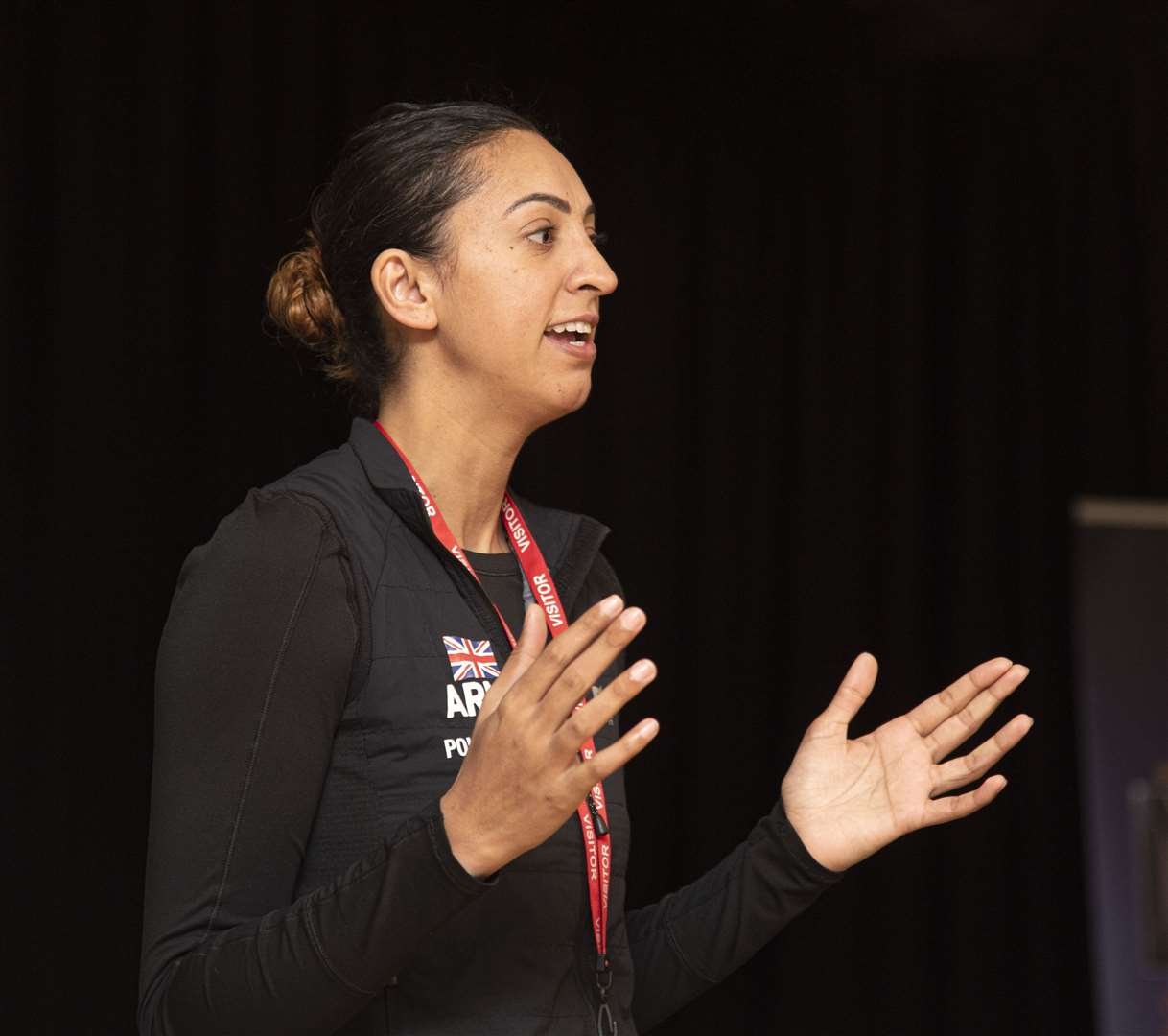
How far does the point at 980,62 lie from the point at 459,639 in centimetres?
342

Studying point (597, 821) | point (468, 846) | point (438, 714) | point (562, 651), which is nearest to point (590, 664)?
point (562, 651)

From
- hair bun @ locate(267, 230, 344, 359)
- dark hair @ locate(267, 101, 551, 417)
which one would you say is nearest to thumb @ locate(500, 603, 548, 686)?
dark hair @ locate(267, 101, 551, 417)

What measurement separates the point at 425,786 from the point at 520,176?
739mm

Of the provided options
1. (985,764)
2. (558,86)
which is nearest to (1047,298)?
(558,86)

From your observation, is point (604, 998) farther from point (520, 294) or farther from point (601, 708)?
point (520, 294)

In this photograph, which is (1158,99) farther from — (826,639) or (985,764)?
(985,764)

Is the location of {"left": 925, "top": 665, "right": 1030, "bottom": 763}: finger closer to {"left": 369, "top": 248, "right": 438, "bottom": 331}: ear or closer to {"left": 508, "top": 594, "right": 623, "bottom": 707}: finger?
{"left": 508, "top": 594, "right": 623, "bottom": 707}: finger

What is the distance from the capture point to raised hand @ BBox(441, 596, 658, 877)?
1.15 metres

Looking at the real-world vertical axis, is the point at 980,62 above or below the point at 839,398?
above

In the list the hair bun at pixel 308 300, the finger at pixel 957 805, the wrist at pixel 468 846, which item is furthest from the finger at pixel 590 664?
the hair bun at pixel 308 300

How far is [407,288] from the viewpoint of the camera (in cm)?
173

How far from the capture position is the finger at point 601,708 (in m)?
1.13

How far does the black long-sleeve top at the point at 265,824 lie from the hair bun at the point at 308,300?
46 cm

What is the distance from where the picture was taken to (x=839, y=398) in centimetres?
403
